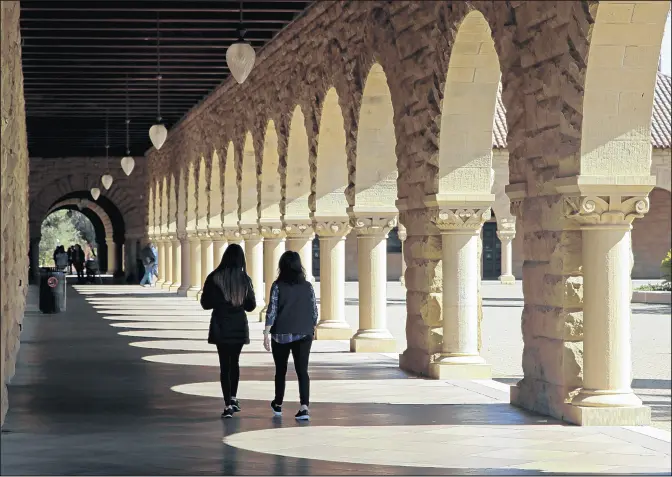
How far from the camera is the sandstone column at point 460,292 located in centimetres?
1165

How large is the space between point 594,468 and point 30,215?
1423 inches

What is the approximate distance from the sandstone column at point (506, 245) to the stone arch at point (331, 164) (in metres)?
24.5

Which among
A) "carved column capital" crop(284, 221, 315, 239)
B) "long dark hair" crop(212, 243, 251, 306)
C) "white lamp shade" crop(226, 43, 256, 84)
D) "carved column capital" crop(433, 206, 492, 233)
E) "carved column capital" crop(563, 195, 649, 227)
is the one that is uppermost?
"white lamp shade" crop(226, 43, 256, 84)

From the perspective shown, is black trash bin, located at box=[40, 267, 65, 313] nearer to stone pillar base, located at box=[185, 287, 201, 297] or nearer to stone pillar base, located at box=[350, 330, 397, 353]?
stone pillar base, located at box=[185, 287, 201, 297]

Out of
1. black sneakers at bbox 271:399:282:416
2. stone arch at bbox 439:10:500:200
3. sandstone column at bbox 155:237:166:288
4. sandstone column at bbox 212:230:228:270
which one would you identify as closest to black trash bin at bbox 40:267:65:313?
sandstone column at bbox 212:230:228:270

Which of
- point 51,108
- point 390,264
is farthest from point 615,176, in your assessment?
point 390,264

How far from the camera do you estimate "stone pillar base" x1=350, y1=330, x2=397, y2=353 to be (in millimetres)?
14594

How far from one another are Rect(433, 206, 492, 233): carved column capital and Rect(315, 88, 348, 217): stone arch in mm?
4495

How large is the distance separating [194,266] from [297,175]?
13.0 m

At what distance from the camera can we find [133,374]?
1241cm

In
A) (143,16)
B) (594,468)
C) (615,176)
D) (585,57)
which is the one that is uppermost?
(143,16)

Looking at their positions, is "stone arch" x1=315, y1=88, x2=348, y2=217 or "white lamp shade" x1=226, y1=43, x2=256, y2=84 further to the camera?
"stone arch" x1=315, y1=88, x2=348, y2=217

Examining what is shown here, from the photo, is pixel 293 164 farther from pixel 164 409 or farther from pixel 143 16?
pixel 164 409

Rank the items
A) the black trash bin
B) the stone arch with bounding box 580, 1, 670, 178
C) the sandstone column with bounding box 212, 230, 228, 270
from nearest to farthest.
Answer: the stone arch with bounding box 580, 1, 670, 178 → the black trash bin → the sandstone column with bounding box 212, 230, 228, 270
